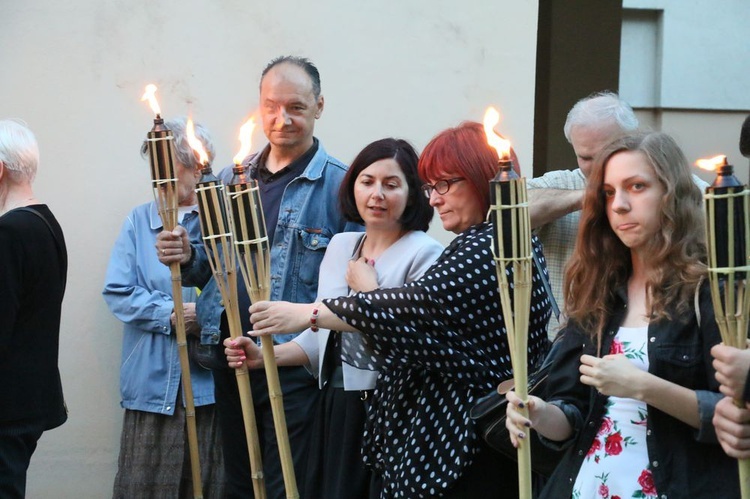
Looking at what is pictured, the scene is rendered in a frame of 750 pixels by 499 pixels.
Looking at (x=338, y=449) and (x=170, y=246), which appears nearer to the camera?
(x=338, y=449)

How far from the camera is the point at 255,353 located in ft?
12.9

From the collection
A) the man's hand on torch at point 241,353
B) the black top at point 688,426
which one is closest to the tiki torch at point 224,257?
the man's hand on torch at point 241,353

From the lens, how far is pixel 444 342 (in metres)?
3.45

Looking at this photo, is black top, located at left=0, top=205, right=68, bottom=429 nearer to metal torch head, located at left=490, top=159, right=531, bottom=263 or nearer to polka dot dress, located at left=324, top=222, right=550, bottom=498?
polka dot dress, located at left=324, top=222, right=550, bottom=498

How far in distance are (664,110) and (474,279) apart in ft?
26.9

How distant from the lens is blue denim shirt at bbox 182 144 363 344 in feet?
14.4

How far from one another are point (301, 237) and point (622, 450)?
1866 mm

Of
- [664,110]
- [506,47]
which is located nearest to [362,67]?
[506,47]

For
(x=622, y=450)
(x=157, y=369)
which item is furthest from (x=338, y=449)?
(x=157, y=369)

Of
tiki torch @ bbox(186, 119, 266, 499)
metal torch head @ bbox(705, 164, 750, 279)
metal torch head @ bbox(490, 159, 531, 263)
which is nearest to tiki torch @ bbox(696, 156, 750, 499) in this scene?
metal torch head @ bbox(705, 164, 750, 279)

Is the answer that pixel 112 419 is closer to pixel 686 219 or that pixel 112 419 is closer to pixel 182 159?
pixel 182 159

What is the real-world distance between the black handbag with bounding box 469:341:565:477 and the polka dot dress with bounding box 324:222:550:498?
28 centimetres

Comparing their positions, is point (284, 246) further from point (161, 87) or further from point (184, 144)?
point (161, 87)

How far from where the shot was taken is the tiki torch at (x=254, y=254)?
3.59m
